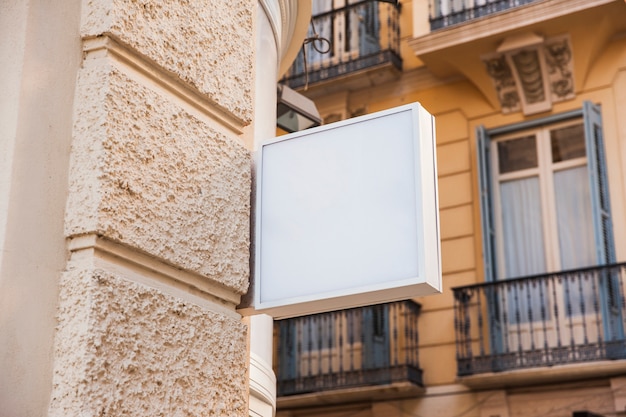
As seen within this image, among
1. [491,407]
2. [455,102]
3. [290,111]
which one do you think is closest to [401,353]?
[491,407]

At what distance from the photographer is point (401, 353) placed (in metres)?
13.0

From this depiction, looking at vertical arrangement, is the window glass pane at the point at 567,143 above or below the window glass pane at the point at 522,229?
above

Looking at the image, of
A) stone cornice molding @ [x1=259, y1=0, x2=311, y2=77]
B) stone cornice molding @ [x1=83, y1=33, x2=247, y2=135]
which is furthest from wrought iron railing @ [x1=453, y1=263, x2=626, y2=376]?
stone cornice molding @ [x1=83, y1=33, x2=247, y2=135]

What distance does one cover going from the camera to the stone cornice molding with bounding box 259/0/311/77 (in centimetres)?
413

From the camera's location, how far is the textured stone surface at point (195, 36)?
2.31 metres

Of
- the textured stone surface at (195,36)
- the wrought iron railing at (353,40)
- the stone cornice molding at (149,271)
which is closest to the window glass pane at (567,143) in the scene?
the wrought iron railing at (353,40)

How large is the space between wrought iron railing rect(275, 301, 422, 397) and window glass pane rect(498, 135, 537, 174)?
7.19 ft

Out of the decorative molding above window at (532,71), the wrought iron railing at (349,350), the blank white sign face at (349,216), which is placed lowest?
the blank white sign face at (349,216)

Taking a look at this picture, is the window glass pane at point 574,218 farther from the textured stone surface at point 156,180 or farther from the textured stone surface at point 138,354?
the textured stone surface at point 138,354

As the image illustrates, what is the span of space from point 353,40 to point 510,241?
396 centimetres

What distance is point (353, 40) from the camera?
585 inches

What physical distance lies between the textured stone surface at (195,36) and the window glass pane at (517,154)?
10.5 metres

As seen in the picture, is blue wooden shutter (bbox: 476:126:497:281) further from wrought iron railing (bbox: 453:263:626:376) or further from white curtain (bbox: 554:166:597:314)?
white curtain (bbox: 554:166:597:314)

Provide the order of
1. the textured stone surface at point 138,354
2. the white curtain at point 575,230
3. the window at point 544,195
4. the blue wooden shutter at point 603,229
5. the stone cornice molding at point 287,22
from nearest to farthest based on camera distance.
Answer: the textured stone surface at point 138,354
the stone cornice molding at point 287,22
the blue wooden shutter at point 603,229
the white curtain at point 575,230
the window at point 544,195
